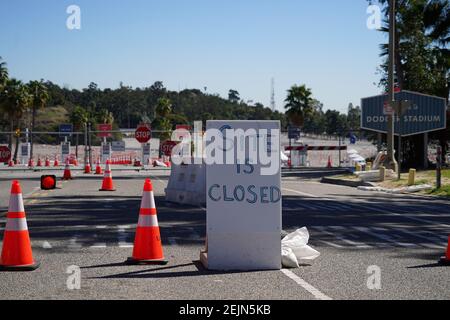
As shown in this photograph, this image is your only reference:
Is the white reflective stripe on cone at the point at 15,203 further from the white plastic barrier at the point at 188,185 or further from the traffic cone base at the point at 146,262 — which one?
the white plastic barrier at the point at 188,185

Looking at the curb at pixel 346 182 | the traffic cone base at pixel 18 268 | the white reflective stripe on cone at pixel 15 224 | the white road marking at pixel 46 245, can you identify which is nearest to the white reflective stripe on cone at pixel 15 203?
the white reflective stripe on cone at pixel 15 224

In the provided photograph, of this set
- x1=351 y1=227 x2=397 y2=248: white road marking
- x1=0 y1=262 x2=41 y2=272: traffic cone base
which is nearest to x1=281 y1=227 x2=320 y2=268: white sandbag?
x1=351 y1=227 x2=397 y2=248: white road marking

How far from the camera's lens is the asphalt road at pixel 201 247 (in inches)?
300

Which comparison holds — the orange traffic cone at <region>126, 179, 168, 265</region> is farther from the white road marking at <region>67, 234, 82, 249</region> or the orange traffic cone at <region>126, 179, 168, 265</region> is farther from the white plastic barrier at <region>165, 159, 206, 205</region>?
the white plastic barrier at <region>165, 159, 206, 205</region>

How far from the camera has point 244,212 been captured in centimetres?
898

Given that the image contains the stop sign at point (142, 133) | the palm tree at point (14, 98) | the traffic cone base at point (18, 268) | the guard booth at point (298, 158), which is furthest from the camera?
the palm tree at point (14, 98)

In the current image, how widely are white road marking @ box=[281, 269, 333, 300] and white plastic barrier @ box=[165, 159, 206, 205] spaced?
8732mm

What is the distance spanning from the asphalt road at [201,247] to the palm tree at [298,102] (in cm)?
5196

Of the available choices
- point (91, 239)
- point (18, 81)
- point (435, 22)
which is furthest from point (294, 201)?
point (18, 81)

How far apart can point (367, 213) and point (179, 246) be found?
22.5ft

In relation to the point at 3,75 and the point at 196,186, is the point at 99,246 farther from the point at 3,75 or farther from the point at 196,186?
the point at 3,75

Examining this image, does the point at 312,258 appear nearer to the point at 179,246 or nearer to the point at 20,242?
the point at 179,246

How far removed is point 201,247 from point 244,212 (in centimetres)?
211

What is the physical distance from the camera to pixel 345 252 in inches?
413
